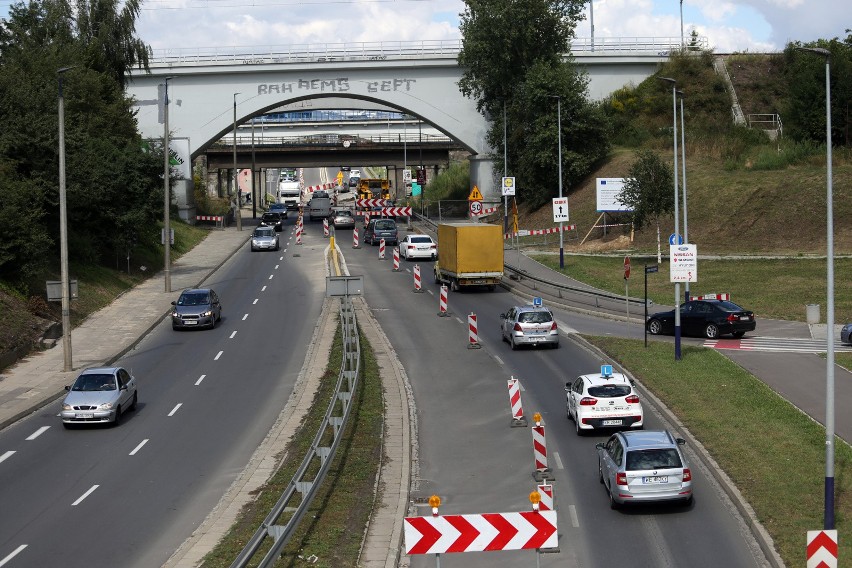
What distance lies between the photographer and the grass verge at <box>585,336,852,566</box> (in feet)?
59.9

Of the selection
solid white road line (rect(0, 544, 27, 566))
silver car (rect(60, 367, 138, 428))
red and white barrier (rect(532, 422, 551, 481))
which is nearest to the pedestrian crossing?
red and white barrier (rect(532, 422, 551, 481))

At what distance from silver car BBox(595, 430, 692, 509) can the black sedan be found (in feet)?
65.0

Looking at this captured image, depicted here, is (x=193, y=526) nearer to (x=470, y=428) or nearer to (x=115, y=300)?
(x=470, y=428)

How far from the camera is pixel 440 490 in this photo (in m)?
21.4

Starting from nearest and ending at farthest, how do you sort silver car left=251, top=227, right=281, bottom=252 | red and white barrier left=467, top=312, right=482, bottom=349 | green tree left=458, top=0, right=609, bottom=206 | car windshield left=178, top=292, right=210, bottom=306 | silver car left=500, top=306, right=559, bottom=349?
silver car left=500, top=306, right=559, bottom=349 → red and white barrier left=467, top=312, right=482, bottom=349 → car windshield left=178, top=292, right=210, bottom=306 → silver car left=251, top=227, right=281, bottom=252 → green tree left=458, top=0, right=609, bottom=206

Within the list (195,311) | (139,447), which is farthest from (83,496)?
(195,311)

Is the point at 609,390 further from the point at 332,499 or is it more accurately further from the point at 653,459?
the point at 332,499

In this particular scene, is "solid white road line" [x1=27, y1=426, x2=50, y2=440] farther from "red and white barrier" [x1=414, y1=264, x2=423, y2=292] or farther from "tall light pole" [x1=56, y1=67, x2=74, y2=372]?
"red and white barrier" [x1=414, y1=264, x2=423, y2=292]

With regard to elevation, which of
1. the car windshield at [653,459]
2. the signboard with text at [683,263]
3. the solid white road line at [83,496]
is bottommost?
the solid white road line at [83,496]

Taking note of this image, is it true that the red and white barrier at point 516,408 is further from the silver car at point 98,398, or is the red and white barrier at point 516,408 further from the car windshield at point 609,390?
the silver car at point 98,398

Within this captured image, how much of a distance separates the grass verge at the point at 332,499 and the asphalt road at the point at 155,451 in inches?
43.0

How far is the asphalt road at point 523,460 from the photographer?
1738 centimetres

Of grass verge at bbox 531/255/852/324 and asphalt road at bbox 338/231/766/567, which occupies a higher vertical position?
grass verge at bbox 531/255/852/324

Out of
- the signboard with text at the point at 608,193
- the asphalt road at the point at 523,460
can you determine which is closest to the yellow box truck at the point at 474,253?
the asphalt road at the point at 523,460
